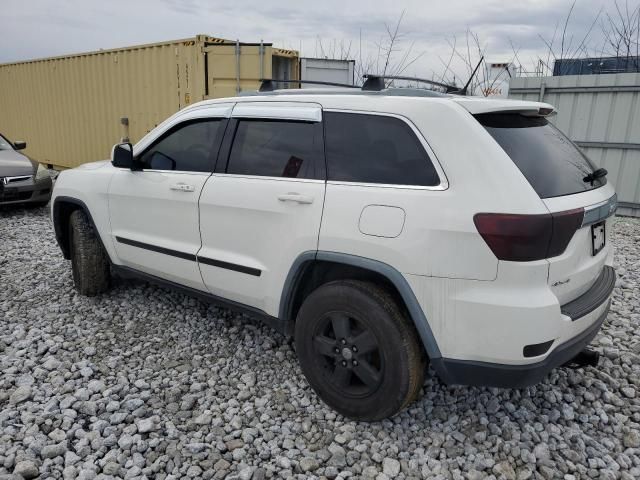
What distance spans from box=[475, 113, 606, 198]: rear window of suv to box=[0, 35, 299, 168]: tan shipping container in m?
5.87

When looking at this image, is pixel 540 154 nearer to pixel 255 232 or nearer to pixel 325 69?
pixel 255 232

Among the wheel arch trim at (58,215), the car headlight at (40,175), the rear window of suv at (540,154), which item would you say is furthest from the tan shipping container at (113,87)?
the rear window of suv at (540,154)

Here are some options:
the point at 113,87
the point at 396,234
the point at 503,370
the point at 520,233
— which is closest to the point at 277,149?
the point at 396,234

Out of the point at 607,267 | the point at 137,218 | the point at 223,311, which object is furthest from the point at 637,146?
the point at 137,218

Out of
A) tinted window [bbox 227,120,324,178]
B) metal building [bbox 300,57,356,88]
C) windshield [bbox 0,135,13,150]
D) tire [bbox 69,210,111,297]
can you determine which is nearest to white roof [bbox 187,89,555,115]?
tinted window [bbox 227,120,324,178]

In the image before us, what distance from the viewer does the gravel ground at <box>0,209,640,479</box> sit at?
248 cm

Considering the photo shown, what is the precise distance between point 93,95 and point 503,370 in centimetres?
1086

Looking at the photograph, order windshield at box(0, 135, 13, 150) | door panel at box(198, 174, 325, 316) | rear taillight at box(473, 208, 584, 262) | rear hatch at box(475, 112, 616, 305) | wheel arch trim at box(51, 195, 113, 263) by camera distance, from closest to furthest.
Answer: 1. rear taillight at box(473, 208, 584, 262)
2. rear hatch at box(475, 112, 616, 305)
3. door panel at box(198, 174, 325, 316)
4. wheel arch trim at box(51, 195, 113, 263)
5. windshield at box(0, 135, 13, 150)

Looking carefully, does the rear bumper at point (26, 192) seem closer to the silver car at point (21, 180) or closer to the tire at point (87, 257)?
the silver car at point (21, 180)

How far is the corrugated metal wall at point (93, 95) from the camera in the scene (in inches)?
351

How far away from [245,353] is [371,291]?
1.37 m

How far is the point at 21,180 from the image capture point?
768cm

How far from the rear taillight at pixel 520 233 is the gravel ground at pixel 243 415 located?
109cm

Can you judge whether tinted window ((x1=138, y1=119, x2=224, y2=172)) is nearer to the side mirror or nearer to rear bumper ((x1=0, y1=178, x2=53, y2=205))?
the side mirror
